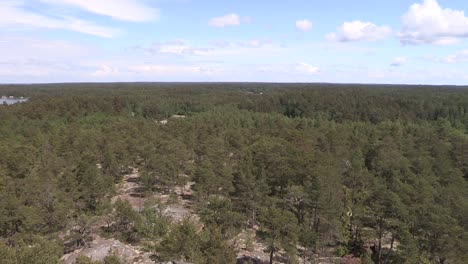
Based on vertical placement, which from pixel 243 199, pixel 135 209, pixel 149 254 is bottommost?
pixel 149 254

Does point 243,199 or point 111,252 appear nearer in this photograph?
point 111,252

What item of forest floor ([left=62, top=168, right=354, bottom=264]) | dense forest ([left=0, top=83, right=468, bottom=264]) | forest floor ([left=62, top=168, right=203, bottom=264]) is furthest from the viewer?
forest floor ([left=62, top=168, right=354, bottom=264])

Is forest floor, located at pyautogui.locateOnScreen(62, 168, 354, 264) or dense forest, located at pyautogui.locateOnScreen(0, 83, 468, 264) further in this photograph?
forest floor, located at pyautogui.locateOnScreen(62, 168, 354, 264)

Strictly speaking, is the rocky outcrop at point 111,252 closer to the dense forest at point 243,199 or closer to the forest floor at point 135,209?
the forest floor at point 135,209

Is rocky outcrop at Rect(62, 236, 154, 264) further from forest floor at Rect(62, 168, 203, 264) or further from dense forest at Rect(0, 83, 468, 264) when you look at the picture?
dense forest at Rect(0, 83, 468, 264)

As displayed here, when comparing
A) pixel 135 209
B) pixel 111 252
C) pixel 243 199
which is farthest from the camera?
pixel 135 209

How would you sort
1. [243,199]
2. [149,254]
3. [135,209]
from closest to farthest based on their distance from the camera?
[149,254] < [243,199] < [135,209]

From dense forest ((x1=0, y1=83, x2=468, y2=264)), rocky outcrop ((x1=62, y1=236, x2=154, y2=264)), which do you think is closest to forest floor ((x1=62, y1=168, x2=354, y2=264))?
rocky outcrop ((x1=62, y1=236, x2=154, y2=264))

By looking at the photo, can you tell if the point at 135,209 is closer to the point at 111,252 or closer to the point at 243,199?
the point at 111,252

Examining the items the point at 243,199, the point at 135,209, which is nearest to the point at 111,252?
the point at 135,209

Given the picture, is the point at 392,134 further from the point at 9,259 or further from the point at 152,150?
the point at 9,259

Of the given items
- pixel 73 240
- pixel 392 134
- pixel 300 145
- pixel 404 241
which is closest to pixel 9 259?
pixel 73 240
